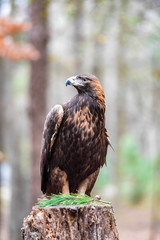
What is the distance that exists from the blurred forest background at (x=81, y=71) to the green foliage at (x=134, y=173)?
4 centimetres

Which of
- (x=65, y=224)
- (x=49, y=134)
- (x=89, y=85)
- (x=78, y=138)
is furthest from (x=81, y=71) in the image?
(x=65, y=224)

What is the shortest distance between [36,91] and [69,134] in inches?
221

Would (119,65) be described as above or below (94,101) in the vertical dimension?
above

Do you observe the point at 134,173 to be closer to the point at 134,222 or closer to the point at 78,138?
the point at 134,222

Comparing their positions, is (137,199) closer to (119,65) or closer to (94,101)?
(119,65)

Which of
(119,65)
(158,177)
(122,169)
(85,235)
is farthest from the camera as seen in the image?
(122,169)

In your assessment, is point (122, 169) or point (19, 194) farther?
point (122, 169)

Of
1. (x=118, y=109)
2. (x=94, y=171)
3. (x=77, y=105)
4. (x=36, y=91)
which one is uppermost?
(x=118, y=109)

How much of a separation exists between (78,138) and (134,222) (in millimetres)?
12977

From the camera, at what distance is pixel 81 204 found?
3.85 metres

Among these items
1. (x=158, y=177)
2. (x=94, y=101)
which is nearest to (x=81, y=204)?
(x=94, y=101)

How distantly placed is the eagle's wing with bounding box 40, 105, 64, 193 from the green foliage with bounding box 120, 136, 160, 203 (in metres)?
12.3

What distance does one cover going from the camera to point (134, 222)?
16.7m

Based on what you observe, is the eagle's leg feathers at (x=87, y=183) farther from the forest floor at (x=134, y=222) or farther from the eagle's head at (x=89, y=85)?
the forest floor at (x=134, y=222)
